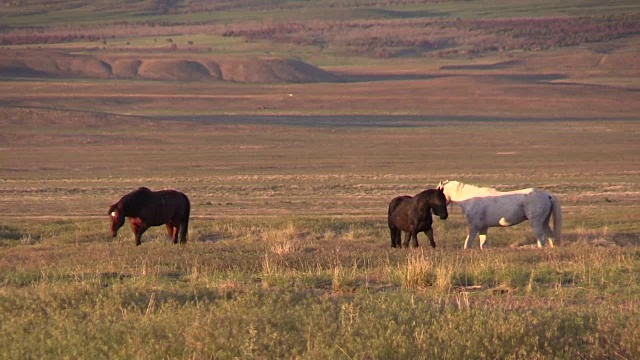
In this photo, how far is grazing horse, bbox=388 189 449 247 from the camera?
54.2 feet

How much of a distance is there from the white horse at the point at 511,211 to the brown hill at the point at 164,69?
241ft

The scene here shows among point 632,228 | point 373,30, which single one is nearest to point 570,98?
point 632,228

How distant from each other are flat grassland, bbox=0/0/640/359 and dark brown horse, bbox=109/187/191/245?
548 millimetres

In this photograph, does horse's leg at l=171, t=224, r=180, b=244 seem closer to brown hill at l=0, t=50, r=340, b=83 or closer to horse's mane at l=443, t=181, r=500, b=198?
horse's mane at l=443, t=181, r=500, b=198

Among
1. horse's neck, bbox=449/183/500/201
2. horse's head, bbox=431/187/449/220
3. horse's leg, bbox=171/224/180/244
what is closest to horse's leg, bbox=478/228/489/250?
horse's neck, bbox=449/183/500/201

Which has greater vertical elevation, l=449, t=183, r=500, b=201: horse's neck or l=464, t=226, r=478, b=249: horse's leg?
l=449, t=183, r=500, b=201: horse's neck

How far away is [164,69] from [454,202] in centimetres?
7827

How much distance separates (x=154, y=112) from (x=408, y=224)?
50.0 m

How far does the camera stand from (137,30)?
487 ft

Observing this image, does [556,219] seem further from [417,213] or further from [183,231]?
[183,231]

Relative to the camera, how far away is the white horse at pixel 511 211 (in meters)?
17.0

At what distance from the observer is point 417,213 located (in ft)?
54.3

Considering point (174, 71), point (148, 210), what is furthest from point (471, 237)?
point (174, 71)

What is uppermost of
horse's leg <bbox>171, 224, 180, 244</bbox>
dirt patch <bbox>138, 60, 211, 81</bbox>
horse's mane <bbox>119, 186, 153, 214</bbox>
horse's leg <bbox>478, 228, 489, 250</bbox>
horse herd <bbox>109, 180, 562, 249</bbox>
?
horse's mane <bbox>119, 186, 153, 214</bbox>
